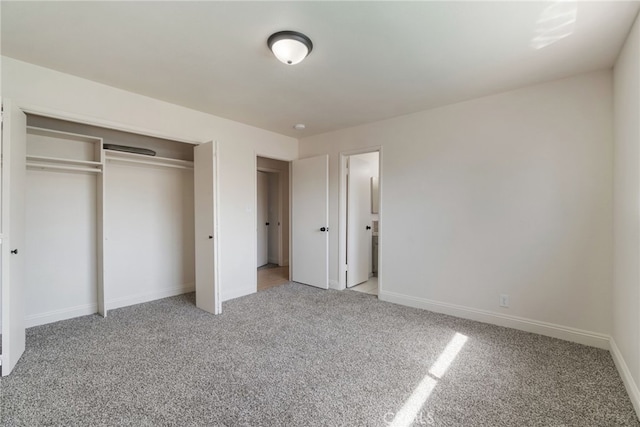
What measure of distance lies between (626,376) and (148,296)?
15.4ft

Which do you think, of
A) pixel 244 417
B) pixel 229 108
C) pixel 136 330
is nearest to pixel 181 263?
pixel 136 330

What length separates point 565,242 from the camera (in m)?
2.56

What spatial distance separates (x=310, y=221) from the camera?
14.6 ft

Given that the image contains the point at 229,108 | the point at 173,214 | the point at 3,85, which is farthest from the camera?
the point at 173,214

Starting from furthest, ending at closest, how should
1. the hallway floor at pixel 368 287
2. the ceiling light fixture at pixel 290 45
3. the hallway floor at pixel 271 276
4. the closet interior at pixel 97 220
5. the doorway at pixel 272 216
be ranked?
the doorway at pixel 272 216 → the hallway floor at pixel 271 276 → the hallway floor at pixel 368 287 → the closet interior at pixel 97 220 → the ceiling light fixture at pixel 290 45

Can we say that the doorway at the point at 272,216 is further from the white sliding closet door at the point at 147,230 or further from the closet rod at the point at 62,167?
the closet rod at the point at 62,167

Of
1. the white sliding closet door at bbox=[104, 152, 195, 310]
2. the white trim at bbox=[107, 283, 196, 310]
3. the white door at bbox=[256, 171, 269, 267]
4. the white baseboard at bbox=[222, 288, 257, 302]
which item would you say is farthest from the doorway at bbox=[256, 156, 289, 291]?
the white sliding closet door at bbox=[104, 152, 195, 310]

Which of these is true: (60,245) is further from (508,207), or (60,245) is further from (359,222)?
(508,207)

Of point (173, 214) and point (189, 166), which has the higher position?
point (189, 166)

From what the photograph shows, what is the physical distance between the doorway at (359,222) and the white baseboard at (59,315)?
324 cm

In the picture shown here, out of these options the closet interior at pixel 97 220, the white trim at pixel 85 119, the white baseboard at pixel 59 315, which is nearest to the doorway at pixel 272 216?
the closet interior at pixel 97 220

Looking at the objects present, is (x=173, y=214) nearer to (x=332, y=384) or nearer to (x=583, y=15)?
(x=332, y=384)

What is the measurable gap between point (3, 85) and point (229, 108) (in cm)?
187

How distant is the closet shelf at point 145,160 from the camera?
3.26 m
